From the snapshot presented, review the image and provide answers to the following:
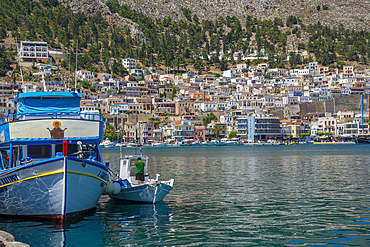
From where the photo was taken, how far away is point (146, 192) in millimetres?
21172

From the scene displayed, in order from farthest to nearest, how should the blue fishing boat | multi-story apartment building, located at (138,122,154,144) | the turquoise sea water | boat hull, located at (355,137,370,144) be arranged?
multi-story apartment building, located at (138,122,154,144), boat hull, located at (355,137,370,144), the blue fishing boat, the turquoise sea water

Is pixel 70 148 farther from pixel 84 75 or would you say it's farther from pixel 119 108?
pixel 84 75

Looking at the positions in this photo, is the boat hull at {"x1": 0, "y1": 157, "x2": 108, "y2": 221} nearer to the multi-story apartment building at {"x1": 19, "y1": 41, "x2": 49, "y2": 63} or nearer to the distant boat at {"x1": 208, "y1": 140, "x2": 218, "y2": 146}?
the distant boat at {"x1": 208, "y1": 140, "x2": 218, "y2": 146}

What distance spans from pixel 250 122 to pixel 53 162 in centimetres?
13287

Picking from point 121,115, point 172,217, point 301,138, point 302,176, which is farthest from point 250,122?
point 172,217

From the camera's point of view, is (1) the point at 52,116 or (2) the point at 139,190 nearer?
(1) the point at 52,116

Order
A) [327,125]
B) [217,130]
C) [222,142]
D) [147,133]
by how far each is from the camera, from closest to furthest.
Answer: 1. [222,142]
2. [147,133]
3. [327,125]
4. [217,130]

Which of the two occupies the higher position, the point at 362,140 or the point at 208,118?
the point at 208,118

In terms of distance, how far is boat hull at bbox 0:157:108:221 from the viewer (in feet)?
52.3

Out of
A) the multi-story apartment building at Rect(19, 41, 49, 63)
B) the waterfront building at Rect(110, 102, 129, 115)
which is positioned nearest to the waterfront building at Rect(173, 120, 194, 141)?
the waterfront building at Rect(110, 102, 129, 115)

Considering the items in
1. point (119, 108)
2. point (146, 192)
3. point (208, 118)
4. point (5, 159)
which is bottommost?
point (146, 192)

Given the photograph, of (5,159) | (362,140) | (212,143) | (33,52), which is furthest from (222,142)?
(5,159)

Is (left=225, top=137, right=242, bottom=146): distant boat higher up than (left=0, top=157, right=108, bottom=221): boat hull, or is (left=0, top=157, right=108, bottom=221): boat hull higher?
(left=0, top=157, right=108, bottom=221): boat hull

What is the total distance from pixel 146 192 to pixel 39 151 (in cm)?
549
